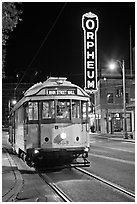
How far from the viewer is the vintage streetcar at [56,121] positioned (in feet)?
42.7

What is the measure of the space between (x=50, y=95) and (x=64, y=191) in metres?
4.96

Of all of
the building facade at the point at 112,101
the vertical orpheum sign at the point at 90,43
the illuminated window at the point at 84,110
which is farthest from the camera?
the building facade at the point at 112,101

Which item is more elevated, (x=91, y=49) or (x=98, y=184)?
(x=91, y=49)

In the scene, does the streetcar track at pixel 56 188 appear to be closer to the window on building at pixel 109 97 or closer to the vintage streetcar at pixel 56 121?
the vintage streetcar at pixel 56 121

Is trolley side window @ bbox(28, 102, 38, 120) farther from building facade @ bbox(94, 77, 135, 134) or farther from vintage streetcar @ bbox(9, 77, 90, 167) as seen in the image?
building facade @ bbox(94, 77, 135, 134)

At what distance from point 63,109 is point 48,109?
1.94 feet

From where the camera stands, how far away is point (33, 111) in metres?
13.4

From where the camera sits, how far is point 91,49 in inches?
1404

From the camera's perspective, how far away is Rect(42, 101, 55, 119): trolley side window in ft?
43.5

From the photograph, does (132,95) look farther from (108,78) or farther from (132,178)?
(132,178)

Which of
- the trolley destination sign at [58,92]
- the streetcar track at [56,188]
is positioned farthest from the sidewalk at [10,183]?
the trolley destination sign at [58,92]

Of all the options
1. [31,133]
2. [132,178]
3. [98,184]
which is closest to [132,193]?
[98,184]

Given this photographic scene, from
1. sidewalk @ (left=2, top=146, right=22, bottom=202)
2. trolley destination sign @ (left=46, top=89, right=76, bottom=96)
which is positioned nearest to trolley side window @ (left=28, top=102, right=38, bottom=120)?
trolley destination sign @ (left=46, top=89, right=76, bottom=96)

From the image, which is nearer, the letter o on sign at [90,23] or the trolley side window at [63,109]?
the trolley side window at [63,109]
